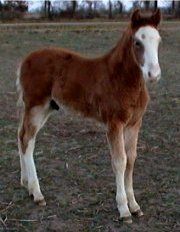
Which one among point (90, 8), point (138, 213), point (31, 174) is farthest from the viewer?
point (90, 8)

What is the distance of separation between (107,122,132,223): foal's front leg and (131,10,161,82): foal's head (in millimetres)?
659

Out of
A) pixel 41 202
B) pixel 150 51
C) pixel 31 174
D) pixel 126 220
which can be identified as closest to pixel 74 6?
pixel 31 174

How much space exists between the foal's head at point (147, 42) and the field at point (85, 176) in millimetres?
1184

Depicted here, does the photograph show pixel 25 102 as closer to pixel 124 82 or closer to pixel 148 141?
pixel 124 82

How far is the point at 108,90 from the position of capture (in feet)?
14.9

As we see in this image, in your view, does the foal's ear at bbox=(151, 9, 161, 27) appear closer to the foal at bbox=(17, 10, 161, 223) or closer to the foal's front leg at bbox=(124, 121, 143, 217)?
the foal at bbox=(17, 10, 161, 223)

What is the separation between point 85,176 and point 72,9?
31.9 m

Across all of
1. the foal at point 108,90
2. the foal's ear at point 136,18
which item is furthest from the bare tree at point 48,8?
the foal's ear at point 136,18

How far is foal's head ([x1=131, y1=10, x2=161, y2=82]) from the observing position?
Result: 3958 mm

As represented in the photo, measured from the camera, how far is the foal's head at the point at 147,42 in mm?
3958

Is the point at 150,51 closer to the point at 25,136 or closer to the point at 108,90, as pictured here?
the point at 108,90

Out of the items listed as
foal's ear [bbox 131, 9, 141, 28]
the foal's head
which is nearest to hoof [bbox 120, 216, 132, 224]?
the foal's head

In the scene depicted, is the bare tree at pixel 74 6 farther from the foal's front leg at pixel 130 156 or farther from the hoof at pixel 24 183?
the foal's front leg at pixel 130 156

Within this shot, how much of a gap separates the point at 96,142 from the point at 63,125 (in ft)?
3.47
